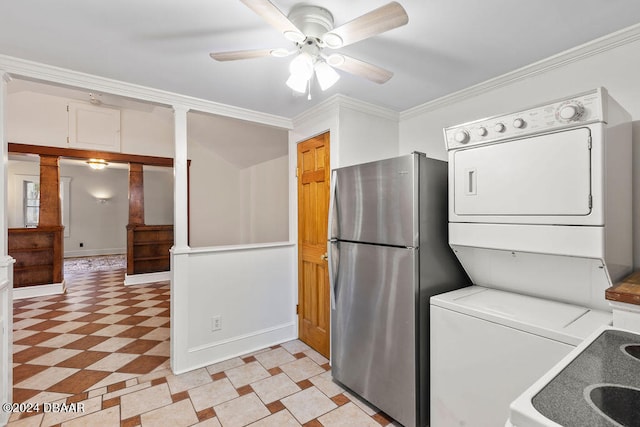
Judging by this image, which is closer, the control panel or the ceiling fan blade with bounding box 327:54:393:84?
the control panel

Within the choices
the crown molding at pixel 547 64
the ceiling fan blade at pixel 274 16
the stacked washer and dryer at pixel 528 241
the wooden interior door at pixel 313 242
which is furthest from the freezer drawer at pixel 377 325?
the crown molding at pixel 547 64

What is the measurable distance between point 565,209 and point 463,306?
0.64m

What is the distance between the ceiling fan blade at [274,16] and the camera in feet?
3.53

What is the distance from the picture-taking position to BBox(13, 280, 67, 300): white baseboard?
170 inches

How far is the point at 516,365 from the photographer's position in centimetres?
129

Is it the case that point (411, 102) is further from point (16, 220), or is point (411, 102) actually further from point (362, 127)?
point (16, 220)

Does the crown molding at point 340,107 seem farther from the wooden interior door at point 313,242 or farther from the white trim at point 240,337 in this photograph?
the white trim at point 240,337

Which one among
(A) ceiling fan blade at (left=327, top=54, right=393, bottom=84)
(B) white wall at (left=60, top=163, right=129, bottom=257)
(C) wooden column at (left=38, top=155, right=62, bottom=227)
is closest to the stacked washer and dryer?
(A) ceiling fan blade at (left=327, top=54, right=393, bottom=84)

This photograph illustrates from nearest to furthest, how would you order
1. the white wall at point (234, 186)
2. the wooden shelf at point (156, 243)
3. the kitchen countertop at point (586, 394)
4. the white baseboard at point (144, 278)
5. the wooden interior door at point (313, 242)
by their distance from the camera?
the kitchen countertop at point (586, 394), the wooden interior door at point (313, 242), the white wall at point (234, 186), the white baseboard at point (144, 278), the wooden shelf at point (156, 243)

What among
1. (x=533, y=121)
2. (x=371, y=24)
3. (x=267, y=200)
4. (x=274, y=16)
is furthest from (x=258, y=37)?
(x=267, y=200)

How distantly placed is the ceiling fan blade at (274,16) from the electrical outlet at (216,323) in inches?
88.1

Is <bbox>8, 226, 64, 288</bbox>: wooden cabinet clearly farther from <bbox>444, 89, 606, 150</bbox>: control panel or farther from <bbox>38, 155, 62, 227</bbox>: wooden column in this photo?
<bbox>444, 89, 606, 150</bbox>: control panel

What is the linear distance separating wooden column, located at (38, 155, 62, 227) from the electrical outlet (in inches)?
154

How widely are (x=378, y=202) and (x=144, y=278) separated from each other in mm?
4944
